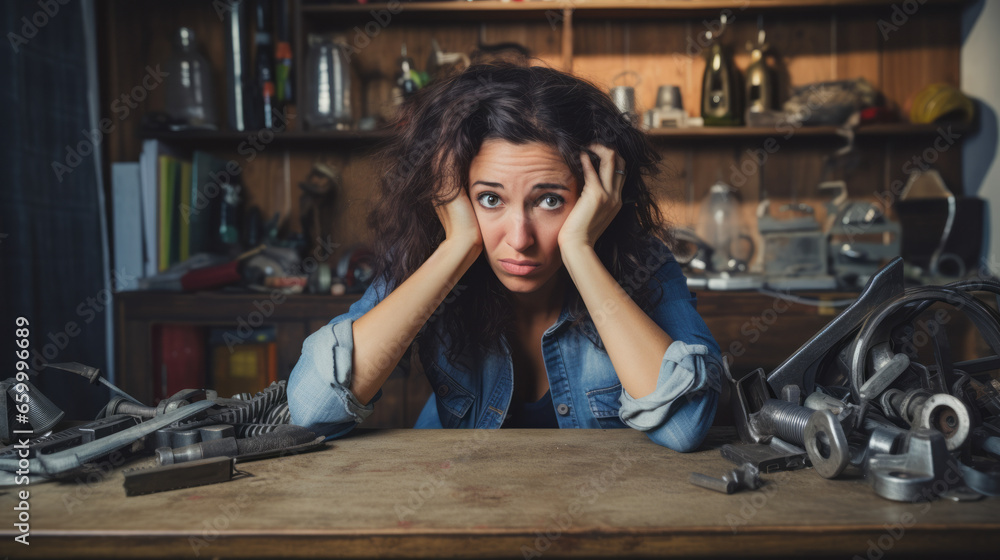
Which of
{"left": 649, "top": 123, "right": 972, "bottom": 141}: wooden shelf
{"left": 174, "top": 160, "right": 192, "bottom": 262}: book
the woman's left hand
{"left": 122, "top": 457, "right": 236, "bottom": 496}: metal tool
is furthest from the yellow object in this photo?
{"left": 174, "top": 160, "right": 192, "bottom": 262}: book

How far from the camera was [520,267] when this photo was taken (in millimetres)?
1103

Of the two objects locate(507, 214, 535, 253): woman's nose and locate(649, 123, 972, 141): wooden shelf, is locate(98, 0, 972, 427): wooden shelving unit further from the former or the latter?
locate(507, 214, 535, 253): woman's nose

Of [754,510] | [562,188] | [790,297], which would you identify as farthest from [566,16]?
[754,510]

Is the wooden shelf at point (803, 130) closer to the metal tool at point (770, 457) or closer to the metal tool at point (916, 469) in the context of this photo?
the metal tool at point (770, 457)

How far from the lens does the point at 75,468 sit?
72 centimetres

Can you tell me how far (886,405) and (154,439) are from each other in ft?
3.09

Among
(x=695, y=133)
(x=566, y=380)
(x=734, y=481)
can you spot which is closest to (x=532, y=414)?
(x=566, y=380)

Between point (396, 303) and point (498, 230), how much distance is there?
0.75 ft

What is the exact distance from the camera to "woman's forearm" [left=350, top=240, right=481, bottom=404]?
3.21 feet

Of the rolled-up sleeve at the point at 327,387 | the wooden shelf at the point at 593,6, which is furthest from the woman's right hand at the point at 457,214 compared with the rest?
the wooden shelf at the point at 593,6

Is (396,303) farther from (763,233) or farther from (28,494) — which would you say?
(763,233)

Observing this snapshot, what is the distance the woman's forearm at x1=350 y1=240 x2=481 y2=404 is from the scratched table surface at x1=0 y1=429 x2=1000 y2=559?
226mm

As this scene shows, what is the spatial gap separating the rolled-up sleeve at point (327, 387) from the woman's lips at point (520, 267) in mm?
294

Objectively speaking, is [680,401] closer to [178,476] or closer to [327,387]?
[327,387]
